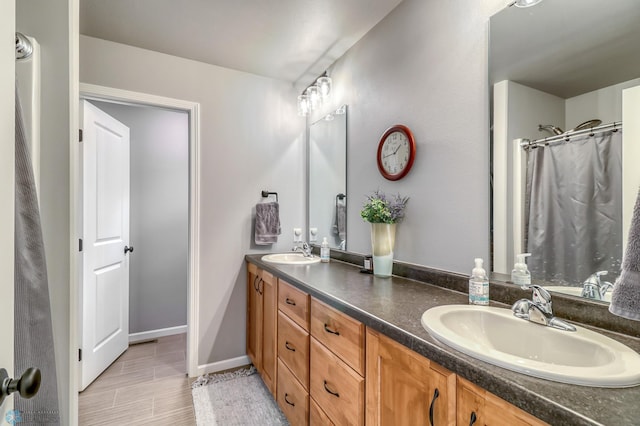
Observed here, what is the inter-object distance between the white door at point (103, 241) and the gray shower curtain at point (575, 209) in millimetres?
2639

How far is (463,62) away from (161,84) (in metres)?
2.07

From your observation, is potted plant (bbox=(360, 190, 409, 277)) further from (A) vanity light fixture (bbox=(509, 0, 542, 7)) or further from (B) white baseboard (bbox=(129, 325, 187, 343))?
(B) white baseboard (bbox=(129, 325, 187, 343))

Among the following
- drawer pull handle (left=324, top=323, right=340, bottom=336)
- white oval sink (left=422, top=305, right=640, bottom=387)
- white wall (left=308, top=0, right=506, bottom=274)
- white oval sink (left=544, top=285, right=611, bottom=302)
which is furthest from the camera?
white wall (left=308, top=0, right=506, bottom=274)

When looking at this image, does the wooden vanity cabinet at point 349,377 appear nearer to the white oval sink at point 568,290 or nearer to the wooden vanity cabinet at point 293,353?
the wooden vanity cabinet at point 293,353

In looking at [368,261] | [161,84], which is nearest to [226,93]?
[161,84]

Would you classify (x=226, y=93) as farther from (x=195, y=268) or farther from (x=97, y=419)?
(x=97, y=419)

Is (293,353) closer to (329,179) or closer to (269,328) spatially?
(269,328)

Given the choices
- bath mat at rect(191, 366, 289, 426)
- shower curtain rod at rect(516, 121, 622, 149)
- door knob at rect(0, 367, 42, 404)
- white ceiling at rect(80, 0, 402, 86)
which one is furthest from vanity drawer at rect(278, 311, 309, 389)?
white ceiling at rect(80, 0, 402, 86)

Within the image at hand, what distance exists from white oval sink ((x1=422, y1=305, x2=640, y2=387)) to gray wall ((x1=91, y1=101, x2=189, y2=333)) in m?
2.67

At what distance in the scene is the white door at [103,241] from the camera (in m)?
2.13

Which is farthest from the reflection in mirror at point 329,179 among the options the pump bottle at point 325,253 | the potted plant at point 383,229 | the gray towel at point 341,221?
the potted plant at point 383,229

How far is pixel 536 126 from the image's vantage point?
1134 millimetres

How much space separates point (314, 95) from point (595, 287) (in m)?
2.09

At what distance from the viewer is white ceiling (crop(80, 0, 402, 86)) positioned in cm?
175
